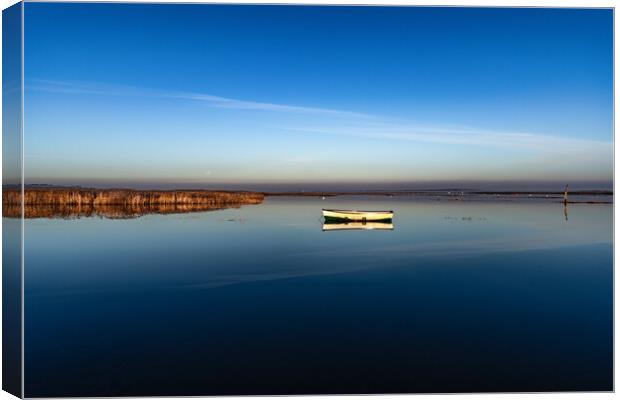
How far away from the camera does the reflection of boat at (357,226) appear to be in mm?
28266

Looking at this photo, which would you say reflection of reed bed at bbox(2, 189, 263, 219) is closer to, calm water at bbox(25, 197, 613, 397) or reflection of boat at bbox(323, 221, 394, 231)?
reflection of boat at bbox(323, 221, 394, 231)

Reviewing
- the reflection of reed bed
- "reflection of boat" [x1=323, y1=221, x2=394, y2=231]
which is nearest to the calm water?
"reflection of boat" [x1=323, y1=221, x2=394, y2=231]

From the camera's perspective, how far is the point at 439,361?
7.74 meters

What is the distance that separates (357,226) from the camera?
1184 inches

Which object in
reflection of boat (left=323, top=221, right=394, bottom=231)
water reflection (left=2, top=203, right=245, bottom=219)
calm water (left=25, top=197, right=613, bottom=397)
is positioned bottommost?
calm water (left=25, top=197, right=613, bottom=397)

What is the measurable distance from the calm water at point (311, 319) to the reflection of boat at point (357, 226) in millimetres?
8185

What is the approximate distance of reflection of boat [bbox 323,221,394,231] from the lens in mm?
28266

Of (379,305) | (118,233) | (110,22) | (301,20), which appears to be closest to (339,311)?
(379,305)

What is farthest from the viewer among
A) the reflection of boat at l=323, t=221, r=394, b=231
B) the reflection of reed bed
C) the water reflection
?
the reflection of reed bed

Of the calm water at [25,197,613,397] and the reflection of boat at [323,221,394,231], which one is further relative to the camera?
the reflection of boat at [323,221,394,231]

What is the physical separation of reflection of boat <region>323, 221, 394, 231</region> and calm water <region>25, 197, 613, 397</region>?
26.9 feet

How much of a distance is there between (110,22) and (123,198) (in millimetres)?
34338

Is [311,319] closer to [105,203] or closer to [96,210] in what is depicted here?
[96,210]

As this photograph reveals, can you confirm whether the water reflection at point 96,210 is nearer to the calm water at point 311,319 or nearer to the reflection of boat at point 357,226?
the reflection of boat at point 357,226
